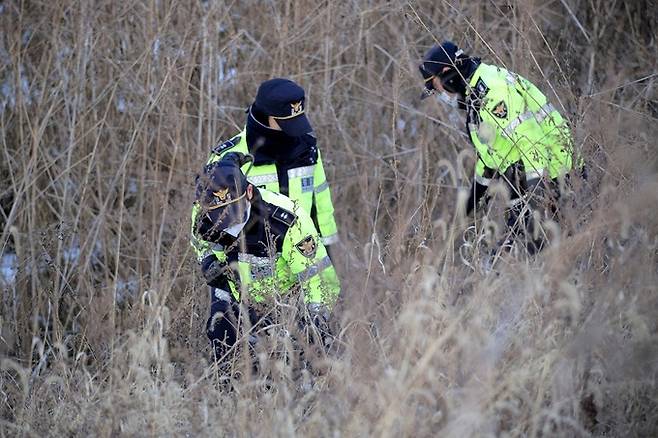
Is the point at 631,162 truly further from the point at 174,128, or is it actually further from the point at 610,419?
the point at 174,128

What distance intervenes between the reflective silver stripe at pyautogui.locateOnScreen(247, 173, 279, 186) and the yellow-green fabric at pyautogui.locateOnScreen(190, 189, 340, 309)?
472 mm

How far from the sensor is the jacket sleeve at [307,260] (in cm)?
385

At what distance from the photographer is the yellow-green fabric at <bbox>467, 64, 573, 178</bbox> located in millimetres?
4715

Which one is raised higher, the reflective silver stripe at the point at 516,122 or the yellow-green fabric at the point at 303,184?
the reflective silver stripe at the point at 516,122

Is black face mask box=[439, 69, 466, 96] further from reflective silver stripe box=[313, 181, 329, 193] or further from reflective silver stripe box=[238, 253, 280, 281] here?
reflective silver stripe box=[238, 253, 280, 281]

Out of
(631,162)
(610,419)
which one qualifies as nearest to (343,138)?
(631,162)

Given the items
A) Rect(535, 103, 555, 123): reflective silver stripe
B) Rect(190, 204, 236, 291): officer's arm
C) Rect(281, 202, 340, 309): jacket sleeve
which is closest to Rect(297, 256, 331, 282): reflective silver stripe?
Rect(281, 202, 340, 309): jacket sleeve

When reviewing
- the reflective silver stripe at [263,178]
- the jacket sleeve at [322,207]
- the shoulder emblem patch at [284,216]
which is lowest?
the jacket sleeve at [322,207]

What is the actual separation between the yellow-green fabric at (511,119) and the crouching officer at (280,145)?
0.85 meters

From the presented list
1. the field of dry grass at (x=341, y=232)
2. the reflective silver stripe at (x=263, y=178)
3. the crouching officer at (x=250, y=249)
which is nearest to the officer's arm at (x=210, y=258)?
the crouching officer at (x=250, y=249)

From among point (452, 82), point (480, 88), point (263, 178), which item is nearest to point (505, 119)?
point (480, 88)

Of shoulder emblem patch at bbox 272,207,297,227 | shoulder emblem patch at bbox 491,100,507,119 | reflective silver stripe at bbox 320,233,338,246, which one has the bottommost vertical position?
reflective silver stripe at bbox 320,233,338,246

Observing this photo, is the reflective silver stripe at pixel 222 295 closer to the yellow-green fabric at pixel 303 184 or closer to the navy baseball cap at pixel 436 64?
the yellow-green fabric at pixel 303 184

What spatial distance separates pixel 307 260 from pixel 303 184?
0.91 m
